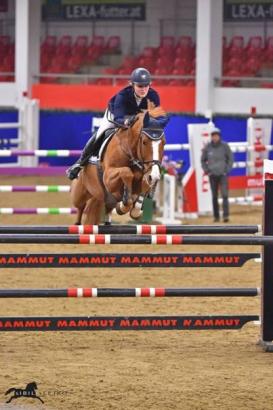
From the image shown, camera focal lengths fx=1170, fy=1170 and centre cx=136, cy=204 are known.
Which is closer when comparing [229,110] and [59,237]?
[59,237]

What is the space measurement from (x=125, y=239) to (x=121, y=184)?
1.84 metres

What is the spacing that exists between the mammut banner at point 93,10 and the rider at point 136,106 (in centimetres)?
2067

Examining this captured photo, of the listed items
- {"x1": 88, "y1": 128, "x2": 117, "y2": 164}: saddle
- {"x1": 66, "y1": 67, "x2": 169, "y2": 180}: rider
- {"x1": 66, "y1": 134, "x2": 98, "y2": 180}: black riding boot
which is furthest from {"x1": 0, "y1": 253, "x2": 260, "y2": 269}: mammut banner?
{"x1": 66, "y1": 134, "x2": 98, "y2": 180}: black riding boot

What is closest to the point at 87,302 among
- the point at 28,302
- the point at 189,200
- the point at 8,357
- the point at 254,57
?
the point at 28,302

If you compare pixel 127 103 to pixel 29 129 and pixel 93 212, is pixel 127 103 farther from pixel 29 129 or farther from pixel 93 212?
pixel 29 129

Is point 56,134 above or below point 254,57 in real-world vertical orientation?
below

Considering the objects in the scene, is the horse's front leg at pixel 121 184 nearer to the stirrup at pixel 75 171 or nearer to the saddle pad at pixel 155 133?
the saddle pad at pixel 155 133

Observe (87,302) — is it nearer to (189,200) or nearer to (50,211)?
(50,211)

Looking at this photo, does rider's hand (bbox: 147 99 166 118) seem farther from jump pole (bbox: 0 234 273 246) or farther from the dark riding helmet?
jump pole (bbox: 0 234 273 246)

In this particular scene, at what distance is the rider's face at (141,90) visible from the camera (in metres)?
10.4

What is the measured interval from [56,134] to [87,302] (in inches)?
683

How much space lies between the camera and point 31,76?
3078cm

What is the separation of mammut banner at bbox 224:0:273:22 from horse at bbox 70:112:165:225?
1885cm

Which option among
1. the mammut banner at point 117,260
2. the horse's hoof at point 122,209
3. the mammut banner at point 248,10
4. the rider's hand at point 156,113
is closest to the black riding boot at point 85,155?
the horse's hoof at point 122,209
